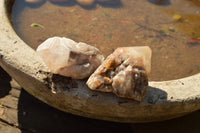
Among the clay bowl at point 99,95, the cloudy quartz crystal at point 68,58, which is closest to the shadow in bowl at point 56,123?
the clay bowl at point 99,95

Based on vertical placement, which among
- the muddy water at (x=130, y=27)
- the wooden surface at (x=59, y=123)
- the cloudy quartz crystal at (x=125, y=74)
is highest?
the cloudy quartz crystal at (x=125, y=74)

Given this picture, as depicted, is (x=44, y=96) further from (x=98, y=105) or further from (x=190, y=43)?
(x=190, y=43)

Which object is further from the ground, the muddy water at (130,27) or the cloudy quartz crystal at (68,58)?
the cloudy quartz crystal at (68,58)

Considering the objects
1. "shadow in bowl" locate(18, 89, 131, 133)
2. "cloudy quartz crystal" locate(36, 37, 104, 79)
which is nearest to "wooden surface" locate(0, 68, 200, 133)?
"shadow in bowl" locate(18, 89, 131, 133)

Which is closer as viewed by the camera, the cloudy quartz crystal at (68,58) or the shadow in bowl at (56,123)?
the cloudy quartz crystal at (68,58)

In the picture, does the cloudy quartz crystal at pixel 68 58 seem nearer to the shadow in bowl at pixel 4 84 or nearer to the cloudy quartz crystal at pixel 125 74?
the cloudy quartz crystal at pixel 125 74
